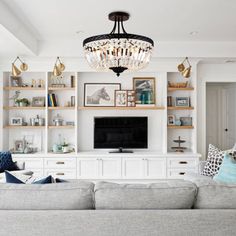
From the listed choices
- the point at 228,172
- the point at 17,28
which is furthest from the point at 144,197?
the point at 17,28

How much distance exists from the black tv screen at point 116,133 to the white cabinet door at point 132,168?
34 cm

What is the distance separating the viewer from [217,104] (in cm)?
644

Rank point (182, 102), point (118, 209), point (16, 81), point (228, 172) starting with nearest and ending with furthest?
point (118, 209) < point (228, 172) < point (16, 81) < point (182, 102)

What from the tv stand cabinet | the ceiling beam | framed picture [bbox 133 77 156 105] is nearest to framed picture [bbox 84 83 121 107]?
framed picture [bbox 133 77 156 105]

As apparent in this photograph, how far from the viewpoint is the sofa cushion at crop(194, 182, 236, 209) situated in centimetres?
177

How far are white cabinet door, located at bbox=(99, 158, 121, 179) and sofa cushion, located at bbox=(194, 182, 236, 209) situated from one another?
3.37 m

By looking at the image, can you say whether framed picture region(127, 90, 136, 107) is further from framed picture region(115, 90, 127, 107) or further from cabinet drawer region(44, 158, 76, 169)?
cabinet drawer region(44, 158, 76, 169)

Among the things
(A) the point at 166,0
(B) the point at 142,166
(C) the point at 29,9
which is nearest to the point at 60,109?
(B) the point at 142,166

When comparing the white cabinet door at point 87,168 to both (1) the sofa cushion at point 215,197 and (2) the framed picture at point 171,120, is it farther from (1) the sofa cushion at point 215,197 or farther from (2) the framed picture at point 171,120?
(1) the sofa cushion at point 215,197

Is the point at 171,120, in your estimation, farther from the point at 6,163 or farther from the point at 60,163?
the point at 6,163

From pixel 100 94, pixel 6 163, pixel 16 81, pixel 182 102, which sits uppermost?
pixel 16 81

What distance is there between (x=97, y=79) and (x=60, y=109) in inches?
37.3

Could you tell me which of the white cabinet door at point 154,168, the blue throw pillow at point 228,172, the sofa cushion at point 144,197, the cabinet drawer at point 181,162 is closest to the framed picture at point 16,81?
the white cabinet door at point 154,168

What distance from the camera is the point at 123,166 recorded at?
513cm
